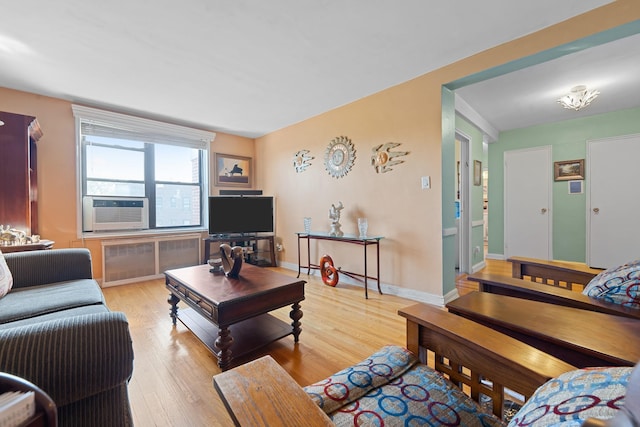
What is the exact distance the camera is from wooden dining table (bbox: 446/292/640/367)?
2.57 feet

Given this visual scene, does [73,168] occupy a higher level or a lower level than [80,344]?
higher

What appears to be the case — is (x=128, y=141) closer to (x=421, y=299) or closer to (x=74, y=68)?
(x=74, y=68)

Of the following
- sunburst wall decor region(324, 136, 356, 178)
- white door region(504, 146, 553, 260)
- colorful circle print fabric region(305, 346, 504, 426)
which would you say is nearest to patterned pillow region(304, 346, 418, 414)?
colorful circle print fabric region(305, 346, 504, 426)

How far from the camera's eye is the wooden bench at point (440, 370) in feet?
1.98

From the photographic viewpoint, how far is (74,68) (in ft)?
7.92

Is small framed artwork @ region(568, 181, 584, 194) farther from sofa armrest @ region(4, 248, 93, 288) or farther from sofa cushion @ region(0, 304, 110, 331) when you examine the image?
sofa armrest @ region(4, 248, 93, 288)

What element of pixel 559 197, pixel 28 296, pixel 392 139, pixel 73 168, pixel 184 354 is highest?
pixel 392 139

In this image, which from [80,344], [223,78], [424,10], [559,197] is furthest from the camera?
[559,197]

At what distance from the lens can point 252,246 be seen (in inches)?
178

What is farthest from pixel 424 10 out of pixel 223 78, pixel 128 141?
pixel 128 141

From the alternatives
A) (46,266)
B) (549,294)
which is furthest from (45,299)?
(549,294)

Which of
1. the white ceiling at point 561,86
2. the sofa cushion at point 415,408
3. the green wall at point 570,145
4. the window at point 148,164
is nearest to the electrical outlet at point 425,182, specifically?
the white ceiling at point 561,86

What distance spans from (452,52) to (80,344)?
3.03m

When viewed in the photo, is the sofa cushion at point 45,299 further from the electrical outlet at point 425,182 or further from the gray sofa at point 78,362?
the electrical outlet at point 425,182
